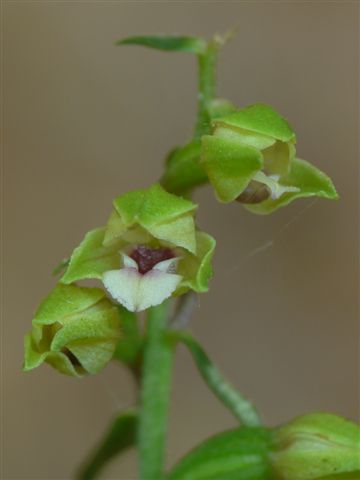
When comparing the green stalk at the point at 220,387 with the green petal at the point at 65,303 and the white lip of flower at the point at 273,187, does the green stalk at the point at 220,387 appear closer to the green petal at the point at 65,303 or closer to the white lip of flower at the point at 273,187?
the green petal at the point at 65,303

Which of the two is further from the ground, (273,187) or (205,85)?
(205,85)

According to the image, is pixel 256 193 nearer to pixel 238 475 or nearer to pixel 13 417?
pixel 238 475

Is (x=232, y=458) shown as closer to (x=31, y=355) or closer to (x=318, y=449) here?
(x=318, y=449)

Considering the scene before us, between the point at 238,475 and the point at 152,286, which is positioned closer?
the point at 152,286

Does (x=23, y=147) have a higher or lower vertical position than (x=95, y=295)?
lower

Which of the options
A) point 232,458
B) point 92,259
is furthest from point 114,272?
point 232,458

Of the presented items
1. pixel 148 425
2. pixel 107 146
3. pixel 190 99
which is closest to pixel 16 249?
pixel 107 146
